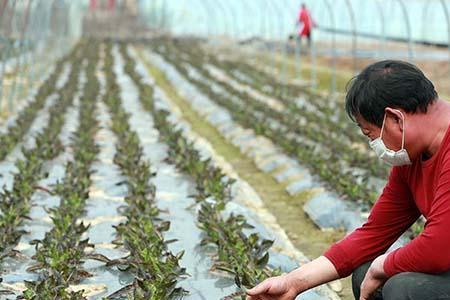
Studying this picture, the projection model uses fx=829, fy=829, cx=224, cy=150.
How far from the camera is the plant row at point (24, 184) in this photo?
16.6 ft

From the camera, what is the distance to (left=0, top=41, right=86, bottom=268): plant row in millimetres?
5066

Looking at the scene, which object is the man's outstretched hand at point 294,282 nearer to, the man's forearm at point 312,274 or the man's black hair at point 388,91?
the man's forearm at point 312,274

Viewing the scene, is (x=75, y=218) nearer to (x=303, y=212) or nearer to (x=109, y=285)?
(x=109, y=285)

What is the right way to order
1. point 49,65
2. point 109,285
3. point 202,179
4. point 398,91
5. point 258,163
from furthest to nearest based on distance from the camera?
point 49,65 < point 258,163 < point 202,179 < point 109,285 < point 398,91

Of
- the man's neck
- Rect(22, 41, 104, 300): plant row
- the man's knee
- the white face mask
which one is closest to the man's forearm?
the man's knee

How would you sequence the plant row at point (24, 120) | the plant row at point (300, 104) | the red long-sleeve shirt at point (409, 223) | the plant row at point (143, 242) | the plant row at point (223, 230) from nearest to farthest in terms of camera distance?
1. the red long-sleeve shirt at point (409, 223)
2. the plant row at point (143, 242)
3. the plant row at point (223, 230)
4. the plant row at point (24, 120)
5. the plant row at point (300, 104)

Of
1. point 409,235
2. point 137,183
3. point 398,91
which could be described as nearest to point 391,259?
point 398,91

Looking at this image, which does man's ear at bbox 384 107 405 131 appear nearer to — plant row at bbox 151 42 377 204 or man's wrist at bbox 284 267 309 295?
man's wrist at bbox 284 267 309 295

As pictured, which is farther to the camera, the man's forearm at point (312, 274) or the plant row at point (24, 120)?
the plant row at point (24, 120)

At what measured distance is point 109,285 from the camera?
4441mm

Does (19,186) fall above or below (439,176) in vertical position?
below

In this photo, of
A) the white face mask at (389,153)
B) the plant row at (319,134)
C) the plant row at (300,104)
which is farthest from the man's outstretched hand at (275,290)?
the plant row at (300,104)

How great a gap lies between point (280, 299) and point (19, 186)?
363cm

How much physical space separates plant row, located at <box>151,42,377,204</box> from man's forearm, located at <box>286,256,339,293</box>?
122 inches
